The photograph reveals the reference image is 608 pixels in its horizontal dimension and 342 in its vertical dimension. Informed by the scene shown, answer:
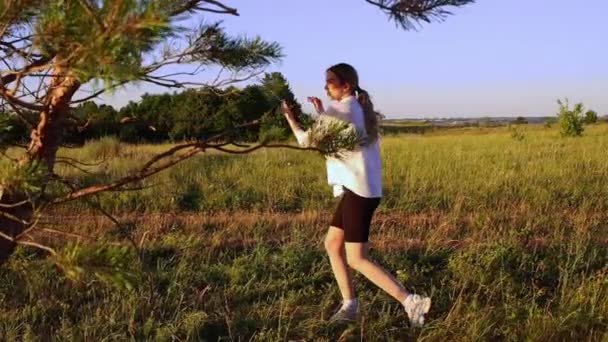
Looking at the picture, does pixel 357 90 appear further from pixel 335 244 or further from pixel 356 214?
pixel 335 244

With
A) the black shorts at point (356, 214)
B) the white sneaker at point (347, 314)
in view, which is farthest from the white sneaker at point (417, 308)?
the black shorts at point (356, 214)

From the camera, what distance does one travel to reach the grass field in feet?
14.1

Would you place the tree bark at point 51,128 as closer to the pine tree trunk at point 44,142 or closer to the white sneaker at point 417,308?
the pine tree trunk at point 44,142

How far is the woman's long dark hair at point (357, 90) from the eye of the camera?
4.35 metres

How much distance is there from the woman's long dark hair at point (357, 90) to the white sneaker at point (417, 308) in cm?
105

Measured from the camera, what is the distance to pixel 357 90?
4.44m

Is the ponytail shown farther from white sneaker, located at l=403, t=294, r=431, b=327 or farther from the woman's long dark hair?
white sneaker, located at l=403, t=294, r=431, b=327

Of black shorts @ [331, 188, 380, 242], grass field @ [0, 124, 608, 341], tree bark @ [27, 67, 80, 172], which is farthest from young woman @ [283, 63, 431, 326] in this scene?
tree bark @ [27, 67, 80, 172]

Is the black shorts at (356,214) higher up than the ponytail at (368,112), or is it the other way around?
the ponytail at (368,112)

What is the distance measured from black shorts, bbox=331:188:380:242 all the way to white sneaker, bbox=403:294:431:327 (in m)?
0.48

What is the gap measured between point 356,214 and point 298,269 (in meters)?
1.25

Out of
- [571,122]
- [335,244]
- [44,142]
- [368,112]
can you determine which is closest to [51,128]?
[44,142]

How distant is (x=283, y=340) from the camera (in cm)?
425

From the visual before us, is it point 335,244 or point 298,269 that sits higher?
point 335,244
